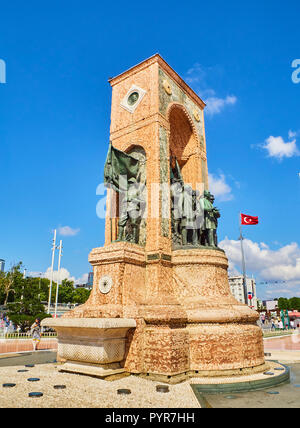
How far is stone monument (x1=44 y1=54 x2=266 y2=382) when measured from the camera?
332 inches

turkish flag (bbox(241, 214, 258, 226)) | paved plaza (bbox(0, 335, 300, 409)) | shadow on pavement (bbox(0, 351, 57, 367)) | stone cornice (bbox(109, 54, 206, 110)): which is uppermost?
stone cornice (bbox(109, 54, 206, 110))

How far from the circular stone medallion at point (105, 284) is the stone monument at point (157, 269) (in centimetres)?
5

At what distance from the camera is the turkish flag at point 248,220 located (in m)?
25.3

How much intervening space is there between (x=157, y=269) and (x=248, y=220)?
17.1 metres

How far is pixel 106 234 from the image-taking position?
12672 millimetres

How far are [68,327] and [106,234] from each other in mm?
4635

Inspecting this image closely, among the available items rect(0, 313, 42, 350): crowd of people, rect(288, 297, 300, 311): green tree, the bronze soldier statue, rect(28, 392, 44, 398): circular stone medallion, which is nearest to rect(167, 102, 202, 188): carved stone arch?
the bronze soldier statue

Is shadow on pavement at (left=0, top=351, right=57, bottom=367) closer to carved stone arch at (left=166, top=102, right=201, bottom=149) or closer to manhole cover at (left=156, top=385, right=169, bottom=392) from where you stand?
manhole cover at (left=156, top=385, right=169, bottom=392)

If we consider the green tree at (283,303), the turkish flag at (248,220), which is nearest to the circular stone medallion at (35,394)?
the turkish flag at (248,220)

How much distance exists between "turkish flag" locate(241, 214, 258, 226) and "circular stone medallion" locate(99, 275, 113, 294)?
17.7 meters

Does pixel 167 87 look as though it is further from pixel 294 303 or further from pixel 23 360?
pixel 294 303

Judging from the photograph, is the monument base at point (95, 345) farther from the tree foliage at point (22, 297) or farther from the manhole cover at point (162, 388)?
the tree foliage at point (22, 297)

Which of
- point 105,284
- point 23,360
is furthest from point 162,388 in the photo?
point 23,360
